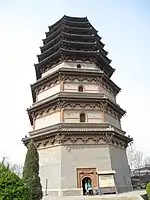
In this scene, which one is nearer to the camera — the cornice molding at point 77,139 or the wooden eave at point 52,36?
the cornice molding at point 77,139

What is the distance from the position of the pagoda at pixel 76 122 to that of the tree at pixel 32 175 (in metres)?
5.14

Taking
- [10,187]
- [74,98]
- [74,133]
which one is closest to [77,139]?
[74,133]

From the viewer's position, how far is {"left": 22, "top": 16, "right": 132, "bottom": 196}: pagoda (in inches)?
667

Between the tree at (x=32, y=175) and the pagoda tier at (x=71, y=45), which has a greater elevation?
the pagoda tier at (x=71, y=45)

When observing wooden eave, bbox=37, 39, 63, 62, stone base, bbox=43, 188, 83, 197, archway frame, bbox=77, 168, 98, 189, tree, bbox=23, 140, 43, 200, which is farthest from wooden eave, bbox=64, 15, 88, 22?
stone base, bbox=43, 188, 83, 197

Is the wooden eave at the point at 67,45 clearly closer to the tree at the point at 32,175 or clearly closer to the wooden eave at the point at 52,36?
the wooden eave at the point at 52,36

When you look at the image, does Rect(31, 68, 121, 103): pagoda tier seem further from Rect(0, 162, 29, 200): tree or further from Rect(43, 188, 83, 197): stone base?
Rect(0, 162, 29, 200): tree

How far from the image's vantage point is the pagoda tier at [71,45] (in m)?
22.0

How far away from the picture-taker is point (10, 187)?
20.7ft

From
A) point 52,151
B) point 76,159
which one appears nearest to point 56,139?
point 52,151

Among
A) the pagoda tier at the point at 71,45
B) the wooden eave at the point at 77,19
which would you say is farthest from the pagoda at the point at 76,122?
the wooden eave at the point at 77,19

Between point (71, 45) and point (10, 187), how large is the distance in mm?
17999

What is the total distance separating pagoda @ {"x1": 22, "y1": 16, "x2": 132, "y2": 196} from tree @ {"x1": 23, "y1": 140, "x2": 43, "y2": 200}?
16.9 feet

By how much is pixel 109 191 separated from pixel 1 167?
11577mm
